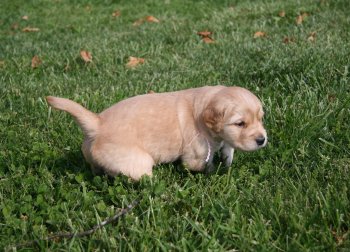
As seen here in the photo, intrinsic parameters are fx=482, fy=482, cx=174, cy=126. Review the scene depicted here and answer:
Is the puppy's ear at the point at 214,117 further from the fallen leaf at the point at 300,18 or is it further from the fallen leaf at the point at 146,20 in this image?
the fallen leaf at the point at 146,20

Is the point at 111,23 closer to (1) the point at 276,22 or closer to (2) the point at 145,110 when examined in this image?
(1) the point at 276,22

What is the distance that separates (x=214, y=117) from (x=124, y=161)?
2.11ft

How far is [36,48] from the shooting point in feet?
23.9

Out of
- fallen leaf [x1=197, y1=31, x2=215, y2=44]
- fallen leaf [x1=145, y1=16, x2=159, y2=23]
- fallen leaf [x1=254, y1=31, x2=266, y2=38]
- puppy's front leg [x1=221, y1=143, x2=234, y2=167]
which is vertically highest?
puppy's front leg [x1=221, y1=143, x2=234, y2=167]

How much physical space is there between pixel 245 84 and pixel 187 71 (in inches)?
38.2

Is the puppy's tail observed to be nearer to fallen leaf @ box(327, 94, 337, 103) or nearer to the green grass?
the green grass

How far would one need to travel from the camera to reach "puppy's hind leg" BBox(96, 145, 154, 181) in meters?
3.07

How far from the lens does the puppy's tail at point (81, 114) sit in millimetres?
3021

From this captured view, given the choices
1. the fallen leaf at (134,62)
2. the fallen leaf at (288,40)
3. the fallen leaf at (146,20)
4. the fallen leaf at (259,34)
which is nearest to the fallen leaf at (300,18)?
the fallen leaf at (259,34)

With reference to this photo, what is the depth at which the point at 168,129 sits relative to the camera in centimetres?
323

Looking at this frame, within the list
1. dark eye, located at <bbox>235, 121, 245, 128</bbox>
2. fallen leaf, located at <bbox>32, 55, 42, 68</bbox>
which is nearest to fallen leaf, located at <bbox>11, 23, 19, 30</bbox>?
fallen leaf, located at <bbox>32, 55, 42, 68</bbox>

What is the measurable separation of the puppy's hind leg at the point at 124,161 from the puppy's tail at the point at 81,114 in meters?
0.18

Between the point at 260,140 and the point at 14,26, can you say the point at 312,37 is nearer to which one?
the point at 260,140

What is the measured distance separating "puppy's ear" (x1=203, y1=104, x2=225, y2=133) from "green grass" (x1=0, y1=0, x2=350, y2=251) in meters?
0.35
